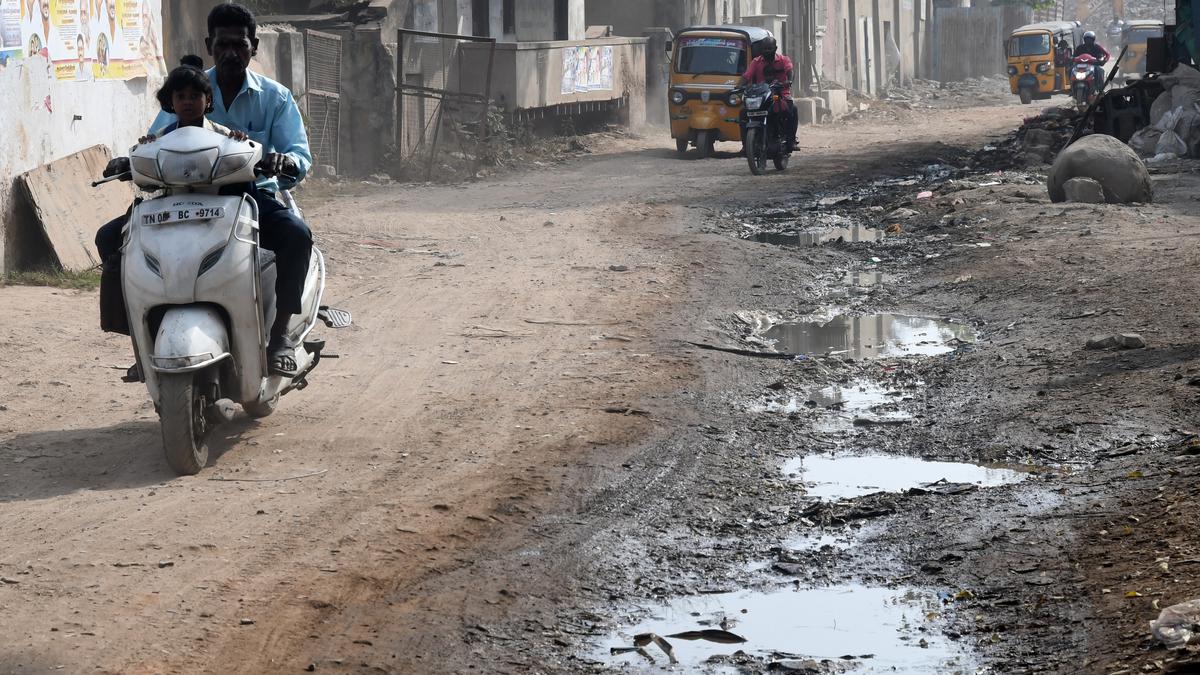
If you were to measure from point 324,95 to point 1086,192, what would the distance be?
9.50 metres

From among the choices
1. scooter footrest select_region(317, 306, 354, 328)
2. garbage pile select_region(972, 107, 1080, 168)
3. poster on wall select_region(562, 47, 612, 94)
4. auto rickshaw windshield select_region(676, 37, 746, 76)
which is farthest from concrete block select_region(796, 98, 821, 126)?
scooter footrest select_region(317, 306, 354, 328)

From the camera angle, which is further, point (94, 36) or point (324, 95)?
point (324, 95)

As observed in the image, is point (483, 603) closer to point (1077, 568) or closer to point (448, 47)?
point (1077, 568)

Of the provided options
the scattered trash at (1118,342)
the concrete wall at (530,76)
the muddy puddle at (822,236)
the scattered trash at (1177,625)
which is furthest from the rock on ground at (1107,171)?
the concrete wall at (530,76)

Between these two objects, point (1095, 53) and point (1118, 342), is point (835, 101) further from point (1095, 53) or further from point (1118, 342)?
point (1118, 342)

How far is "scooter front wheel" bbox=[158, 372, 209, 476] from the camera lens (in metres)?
4.89

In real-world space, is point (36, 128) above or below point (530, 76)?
below

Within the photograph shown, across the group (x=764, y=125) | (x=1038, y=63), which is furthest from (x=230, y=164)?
(x=1038, y=63)

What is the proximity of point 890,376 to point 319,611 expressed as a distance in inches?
155

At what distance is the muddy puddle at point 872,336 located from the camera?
298 inches

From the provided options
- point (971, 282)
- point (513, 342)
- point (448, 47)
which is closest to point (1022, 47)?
point (448, 47)

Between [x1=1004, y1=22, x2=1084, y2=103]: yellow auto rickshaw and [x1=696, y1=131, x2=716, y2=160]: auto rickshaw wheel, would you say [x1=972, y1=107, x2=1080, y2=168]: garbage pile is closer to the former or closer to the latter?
[x1=696, y1=131, x2=716, y2=160]: auto rickshaw wheel

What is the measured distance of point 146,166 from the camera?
494cm

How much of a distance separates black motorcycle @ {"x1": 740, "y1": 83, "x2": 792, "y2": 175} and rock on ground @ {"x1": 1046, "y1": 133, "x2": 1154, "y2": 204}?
543 cm
